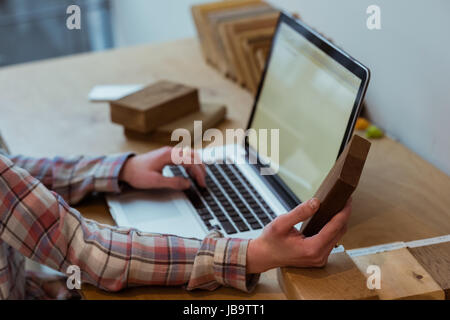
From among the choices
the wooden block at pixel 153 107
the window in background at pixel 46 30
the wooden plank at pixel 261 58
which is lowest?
the window in background at pixel 46 30

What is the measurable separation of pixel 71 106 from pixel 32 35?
2189 millimetres

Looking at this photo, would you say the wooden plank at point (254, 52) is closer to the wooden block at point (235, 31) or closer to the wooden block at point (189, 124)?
the wooden block at point (235, 31)

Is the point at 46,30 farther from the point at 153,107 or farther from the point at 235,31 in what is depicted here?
the point at 153,107

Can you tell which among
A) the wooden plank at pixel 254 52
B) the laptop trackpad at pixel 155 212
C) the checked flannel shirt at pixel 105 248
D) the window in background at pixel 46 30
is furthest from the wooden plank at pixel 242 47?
the window in background at pixel 46 30

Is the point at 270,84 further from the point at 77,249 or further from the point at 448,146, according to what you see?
the point at 77,249

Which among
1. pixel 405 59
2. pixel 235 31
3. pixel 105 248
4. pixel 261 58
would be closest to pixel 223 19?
pixel 235 31

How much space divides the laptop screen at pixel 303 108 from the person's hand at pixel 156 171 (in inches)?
5.8

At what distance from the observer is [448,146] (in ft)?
3.68

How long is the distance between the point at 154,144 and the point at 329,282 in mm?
634

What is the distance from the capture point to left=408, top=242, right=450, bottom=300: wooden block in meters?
0.85

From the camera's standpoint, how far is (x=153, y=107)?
1293mm

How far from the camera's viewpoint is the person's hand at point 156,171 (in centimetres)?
109

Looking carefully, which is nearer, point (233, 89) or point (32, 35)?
point (233, 89)

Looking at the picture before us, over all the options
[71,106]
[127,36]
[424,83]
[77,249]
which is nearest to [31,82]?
[71,106]
